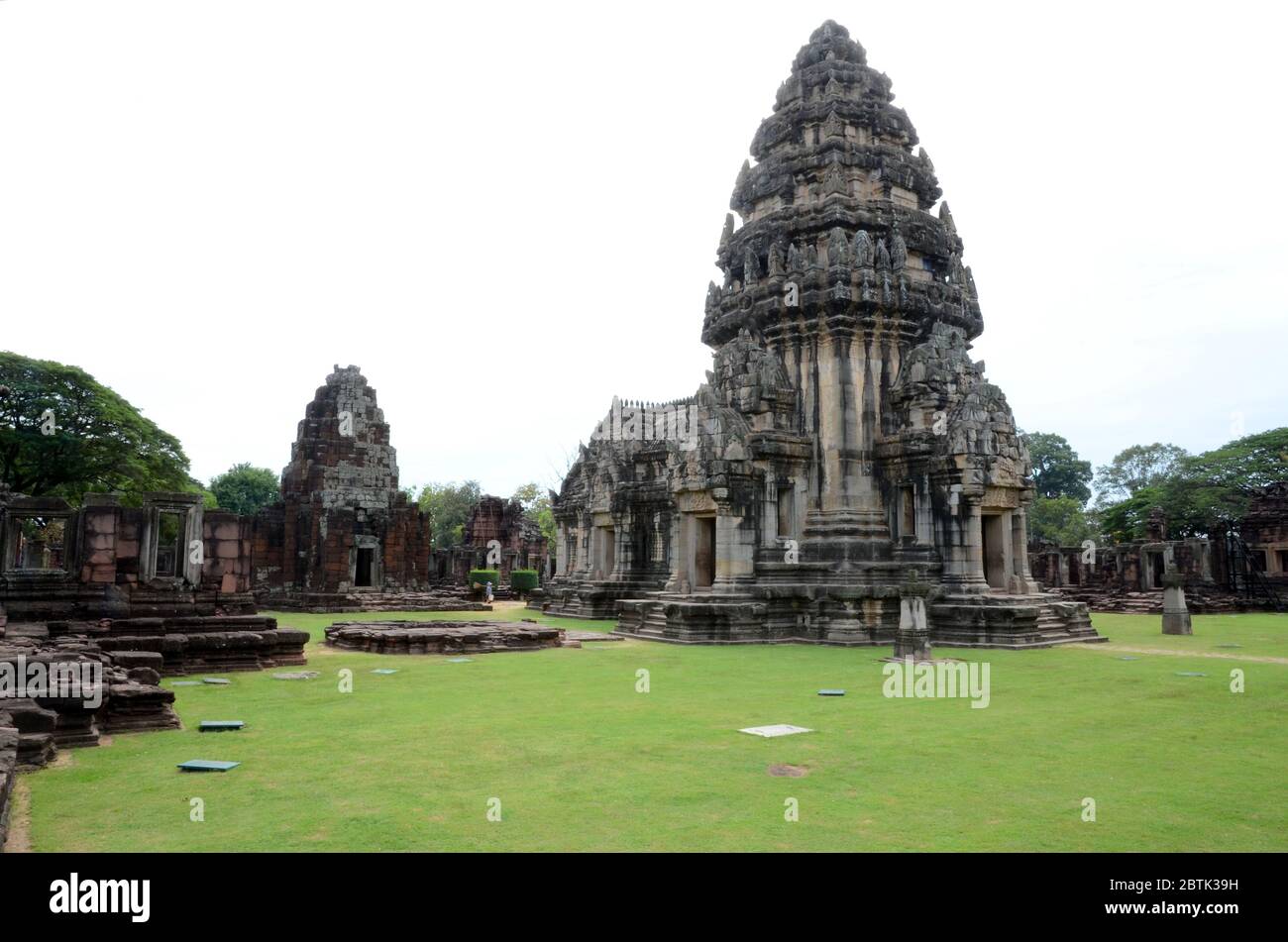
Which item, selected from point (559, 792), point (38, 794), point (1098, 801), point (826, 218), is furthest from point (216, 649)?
point (826, 218)

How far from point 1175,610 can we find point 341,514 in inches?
1121

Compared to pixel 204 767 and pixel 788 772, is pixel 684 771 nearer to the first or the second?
pixel 788 772

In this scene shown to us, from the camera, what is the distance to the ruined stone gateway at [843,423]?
1884 cm

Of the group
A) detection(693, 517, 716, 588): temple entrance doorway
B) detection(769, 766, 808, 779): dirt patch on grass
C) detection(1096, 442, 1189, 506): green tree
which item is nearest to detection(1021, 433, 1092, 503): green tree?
detection(1096, 442, 1189, 506): green tree

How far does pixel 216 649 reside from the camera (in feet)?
43.9

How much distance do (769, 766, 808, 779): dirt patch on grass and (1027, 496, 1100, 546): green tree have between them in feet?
201

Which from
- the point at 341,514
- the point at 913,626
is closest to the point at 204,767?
the point at 913,626

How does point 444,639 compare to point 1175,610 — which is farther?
point 1175,610

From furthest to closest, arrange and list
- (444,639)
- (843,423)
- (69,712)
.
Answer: (843,423)
(444,639)
(69,712)

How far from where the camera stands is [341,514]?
34562mm

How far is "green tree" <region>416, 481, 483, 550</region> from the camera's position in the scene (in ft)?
244

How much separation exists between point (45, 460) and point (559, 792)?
114 feet

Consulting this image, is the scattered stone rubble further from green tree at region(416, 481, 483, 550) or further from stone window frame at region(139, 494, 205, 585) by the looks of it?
green tree at region(416, 481, 483, 550)

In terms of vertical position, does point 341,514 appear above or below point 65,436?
below
